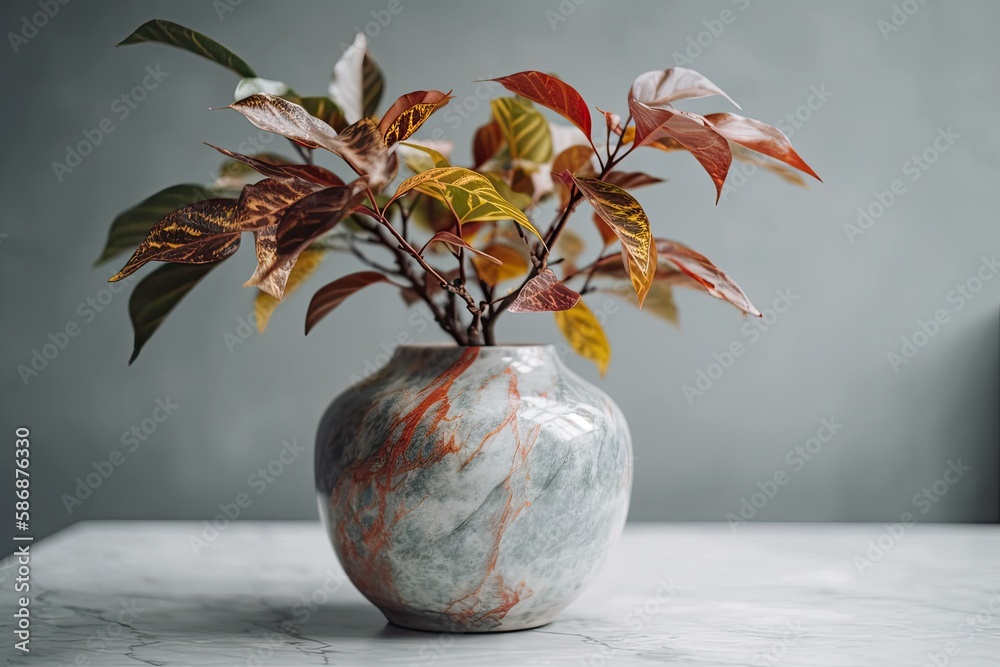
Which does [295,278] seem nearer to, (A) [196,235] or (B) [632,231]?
(A) [196,235]

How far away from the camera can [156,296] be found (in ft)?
2.58

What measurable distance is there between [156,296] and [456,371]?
283 mm

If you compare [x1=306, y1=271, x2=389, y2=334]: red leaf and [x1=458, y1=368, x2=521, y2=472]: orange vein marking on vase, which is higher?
[x1=306, y1=271, x2=389, y2=334]: red leaf

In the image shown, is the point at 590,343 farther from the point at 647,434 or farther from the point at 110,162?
the point at 110,162

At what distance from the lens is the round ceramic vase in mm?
699

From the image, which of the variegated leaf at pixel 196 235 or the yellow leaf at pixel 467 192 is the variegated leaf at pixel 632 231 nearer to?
the yellow leaf at pixel 467 192

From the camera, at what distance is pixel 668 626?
0.84m

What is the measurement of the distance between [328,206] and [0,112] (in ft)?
4.22

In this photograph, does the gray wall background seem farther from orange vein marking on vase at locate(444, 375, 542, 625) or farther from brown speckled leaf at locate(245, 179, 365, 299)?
brown speckled leaf at locate(245, 179, 365, 299)

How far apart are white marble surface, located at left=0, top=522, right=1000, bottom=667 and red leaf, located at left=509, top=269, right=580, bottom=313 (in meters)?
0.29

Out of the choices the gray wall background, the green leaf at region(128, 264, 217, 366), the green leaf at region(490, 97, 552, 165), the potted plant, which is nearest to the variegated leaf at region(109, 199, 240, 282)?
the potted plant

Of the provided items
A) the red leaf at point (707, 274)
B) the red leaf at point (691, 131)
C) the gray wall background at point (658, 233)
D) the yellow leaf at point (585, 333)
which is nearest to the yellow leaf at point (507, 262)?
the yellow leaf at point (585, 333)

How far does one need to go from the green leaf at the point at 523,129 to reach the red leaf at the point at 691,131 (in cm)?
26

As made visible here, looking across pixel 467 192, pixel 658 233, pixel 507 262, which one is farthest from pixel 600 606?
pixel 658 233
